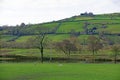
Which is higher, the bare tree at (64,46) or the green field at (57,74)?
the green field at (57,74)

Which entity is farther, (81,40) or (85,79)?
(81,40)

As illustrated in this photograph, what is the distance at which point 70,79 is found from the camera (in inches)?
1340

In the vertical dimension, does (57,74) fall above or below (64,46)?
above

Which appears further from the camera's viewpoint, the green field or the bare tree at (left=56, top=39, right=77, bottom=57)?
the bare tree at (left=56, top=39, right=77, bottom=57)

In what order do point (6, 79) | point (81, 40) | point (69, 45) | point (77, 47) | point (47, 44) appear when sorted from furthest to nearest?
1. point (81, 40)
2. point (47, 44)
3. point (77, 47)
4. point (69, 45)
5. point (6, 79)

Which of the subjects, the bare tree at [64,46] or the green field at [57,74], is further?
the bare tree at [64,46]

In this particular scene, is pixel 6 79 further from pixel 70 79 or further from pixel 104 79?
pixel 104 79

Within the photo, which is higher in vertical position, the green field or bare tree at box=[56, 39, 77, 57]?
the green field

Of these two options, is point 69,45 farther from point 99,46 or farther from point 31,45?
point 31,45

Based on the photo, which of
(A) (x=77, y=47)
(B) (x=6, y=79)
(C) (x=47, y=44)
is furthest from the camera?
(C) (x=47, y=44)

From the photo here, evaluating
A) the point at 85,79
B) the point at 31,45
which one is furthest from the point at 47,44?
the point at 85,79

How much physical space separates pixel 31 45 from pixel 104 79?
130 m

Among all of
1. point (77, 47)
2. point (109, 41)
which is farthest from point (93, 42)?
point (109, 41)

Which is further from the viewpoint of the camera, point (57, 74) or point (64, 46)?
point (64, 46)
